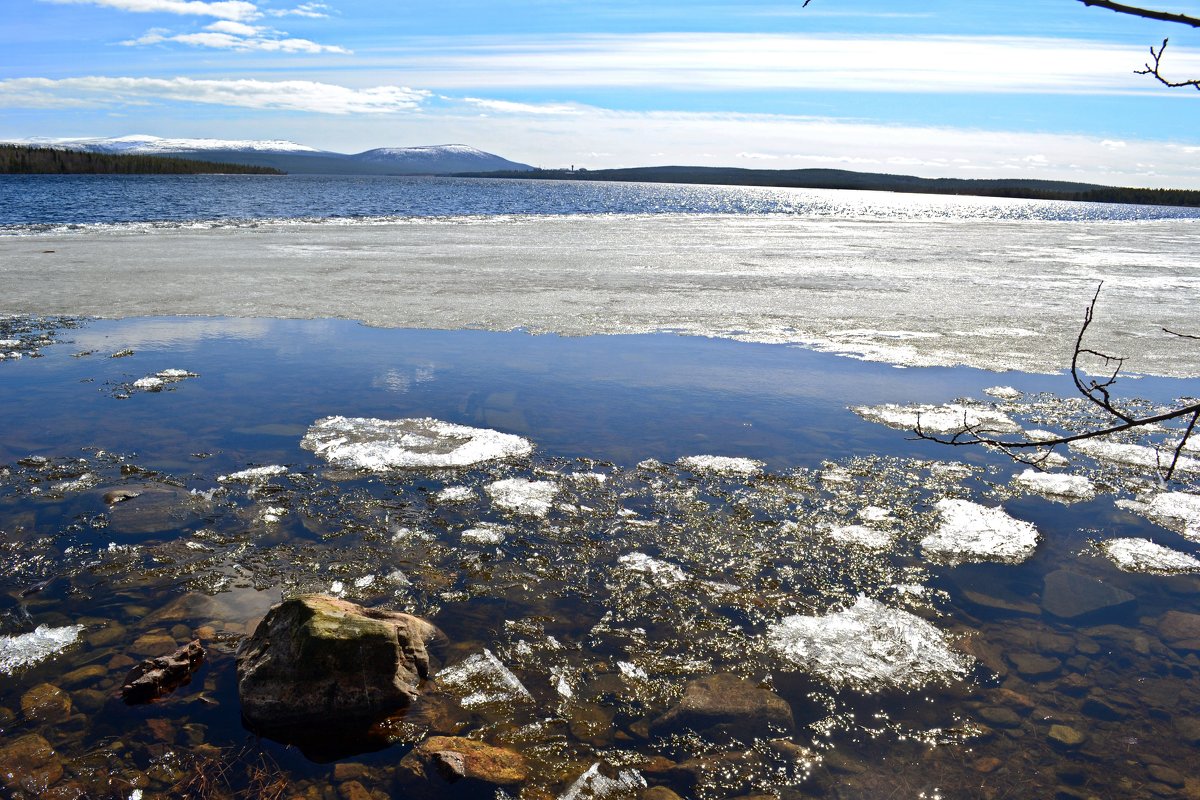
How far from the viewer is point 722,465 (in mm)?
6016

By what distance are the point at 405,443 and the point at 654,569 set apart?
264 cm

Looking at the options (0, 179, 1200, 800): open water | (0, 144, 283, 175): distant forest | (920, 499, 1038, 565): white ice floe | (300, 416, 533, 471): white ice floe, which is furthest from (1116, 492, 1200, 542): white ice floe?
(0, 144, 283, 175): distant forest

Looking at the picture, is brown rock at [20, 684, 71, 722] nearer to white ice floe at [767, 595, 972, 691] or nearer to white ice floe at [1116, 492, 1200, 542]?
white ice floe at [767, 595, 972, 691]

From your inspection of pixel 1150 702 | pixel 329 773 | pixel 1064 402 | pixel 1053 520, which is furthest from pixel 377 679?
pixel 1064 402

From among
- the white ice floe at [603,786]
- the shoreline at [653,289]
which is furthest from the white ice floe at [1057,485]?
the white ice floe at [603,786]

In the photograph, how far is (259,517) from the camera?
5074mm

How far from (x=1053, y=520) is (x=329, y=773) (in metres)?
4.66

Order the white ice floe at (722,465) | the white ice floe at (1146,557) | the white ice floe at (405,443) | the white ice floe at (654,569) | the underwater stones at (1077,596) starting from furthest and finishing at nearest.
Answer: the white ice floe at (405,443)
the white ice floe at (722,465)
the white ice floe at (1146,557)
the white ice floe at (654,569)
the underwater stones at (1077,596)

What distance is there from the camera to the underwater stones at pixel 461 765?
3059 mm

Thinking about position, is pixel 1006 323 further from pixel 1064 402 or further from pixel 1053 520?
pixel 1053 520

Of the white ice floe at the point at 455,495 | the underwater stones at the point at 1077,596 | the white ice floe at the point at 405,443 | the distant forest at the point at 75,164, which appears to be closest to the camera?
the underwater stones at the point at 1077,596

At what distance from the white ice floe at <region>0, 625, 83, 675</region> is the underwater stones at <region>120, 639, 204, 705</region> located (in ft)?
1.63

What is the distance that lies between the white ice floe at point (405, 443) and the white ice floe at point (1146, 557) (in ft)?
12.9

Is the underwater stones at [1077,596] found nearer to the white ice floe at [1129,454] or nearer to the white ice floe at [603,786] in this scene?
the white ice floe at [1129,454]
